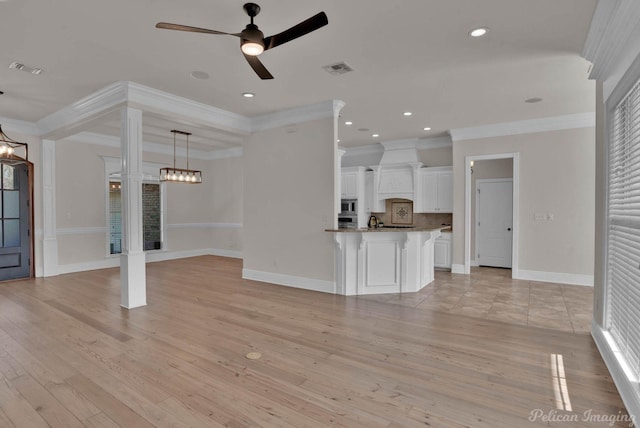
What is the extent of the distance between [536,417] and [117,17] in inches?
173

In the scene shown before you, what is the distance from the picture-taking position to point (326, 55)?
350 centimetres

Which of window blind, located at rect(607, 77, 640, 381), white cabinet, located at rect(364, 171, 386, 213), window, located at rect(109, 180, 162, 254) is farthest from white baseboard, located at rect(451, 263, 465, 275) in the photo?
window, located at rect(109, 180, 162, 254)

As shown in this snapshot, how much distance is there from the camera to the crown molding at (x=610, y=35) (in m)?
2.17

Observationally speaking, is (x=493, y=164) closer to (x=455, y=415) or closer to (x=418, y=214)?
(x=418, y=214)

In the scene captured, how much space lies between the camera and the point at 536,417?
2.09m

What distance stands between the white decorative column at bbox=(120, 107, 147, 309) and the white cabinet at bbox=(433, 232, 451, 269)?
5.58 m

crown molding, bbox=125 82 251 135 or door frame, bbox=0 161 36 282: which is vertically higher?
crown molding, bbox=125 82 251 135

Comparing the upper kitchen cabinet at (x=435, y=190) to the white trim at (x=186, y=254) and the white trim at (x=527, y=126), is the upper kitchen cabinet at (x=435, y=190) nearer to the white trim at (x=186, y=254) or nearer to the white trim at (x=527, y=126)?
the white trim at (x=527, y=126)

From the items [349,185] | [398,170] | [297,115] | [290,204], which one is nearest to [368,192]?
[349,185]

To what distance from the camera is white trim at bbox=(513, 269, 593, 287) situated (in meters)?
5.61

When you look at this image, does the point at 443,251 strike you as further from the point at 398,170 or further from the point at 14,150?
the point at 14,150

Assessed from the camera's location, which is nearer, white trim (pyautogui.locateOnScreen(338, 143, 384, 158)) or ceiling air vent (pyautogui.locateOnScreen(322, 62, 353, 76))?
ceiling air vent (pyautogui.locateOnScreen(322, 62, 353, 76))

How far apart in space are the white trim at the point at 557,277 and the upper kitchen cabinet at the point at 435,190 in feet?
6.21

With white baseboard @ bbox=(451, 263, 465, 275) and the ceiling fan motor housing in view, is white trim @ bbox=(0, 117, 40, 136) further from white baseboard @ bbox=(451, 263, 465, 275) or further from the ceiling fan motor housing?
white baseboard @ bbox=(451, 263, 465, 275)
